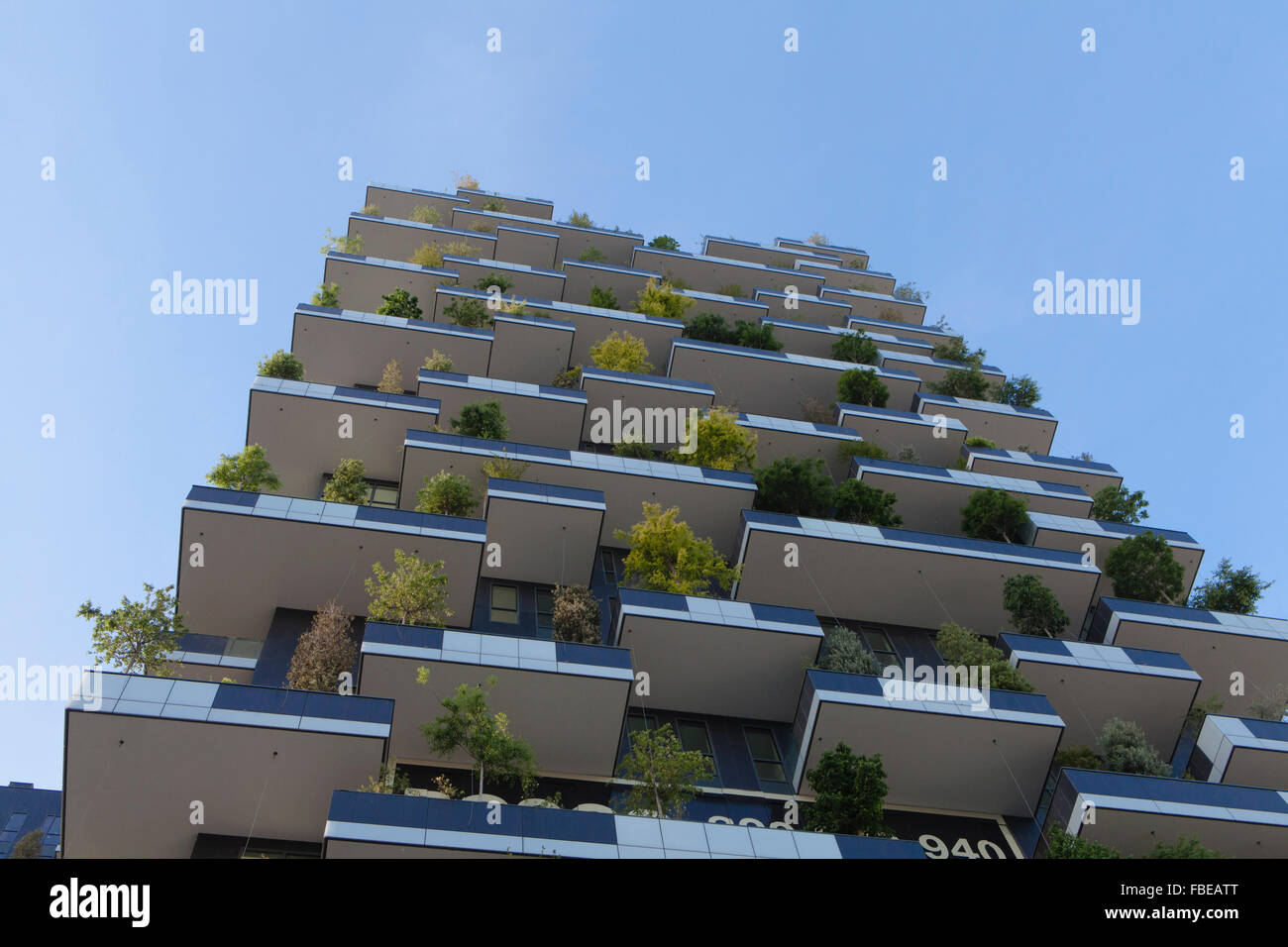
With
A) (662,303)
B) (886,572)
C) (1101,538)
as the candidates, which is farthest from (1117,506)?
(662,303)

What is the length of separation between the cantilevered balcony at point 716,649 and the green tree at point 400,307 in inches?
962

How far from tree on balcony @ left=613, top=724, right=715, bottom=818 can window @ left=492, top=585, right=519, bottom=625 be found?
9.07 metres

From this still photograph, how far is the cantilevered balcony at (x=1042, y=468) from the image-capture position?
48.2 meters

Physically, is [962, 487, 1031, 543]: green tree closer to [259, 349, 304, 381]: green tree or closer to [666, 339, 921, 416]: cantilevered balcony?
[666, 339, 921, 416]: cantilevered balcony

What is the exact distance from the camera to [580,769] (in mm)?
28047

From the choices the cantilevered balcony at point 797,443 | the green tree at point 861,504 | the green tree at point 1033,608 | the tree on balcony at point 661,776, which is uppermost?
the cantilevered balcony at point 797,443

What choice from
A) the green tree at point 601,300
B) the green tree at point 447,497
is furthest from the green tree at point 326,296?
the green tree at point 447,497

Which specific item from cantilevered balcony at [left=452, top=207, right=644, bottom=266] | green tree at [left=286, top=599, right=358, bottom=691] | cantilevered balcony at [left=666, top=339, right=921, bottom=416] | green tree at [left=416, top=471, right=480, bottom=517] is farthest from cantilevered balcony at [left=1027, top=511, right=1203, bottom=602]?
cantilevered balcony at [left=452, top=207, right=644, bottom=266]

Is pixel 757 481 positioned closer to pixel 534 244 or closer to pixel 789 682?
pixel 789 682

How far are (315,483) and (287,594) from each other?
9.62 metres

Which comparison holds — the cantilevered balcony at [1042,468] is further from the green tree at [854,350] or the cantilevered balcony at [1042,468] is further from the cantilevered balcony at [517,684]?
the cantilevered balcony at [517,684]

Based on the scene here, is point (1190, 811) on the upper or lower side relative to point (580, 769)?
upper

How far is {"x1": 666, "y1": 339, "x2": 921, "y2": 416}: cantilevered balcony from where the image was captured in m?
51.1
